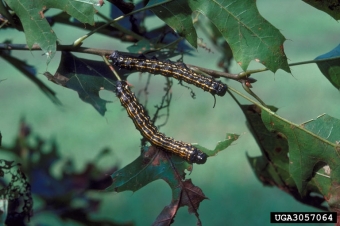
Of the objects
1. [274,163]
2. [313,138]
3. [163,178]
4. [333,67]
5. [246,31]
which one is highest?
[246,31]

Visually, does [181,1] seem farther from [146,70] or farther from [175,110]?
[175,110]

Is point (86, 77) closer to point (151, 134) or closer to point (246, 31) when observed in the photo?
point (151, 134)

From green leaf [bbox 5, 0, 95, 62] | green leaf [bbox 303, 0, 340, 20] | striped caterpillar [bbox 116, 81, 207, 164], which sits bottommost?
striped caterpillar [bbox 116, 81, 207, 164]

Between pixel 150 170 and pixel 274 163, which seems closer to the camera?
pixel 150 170

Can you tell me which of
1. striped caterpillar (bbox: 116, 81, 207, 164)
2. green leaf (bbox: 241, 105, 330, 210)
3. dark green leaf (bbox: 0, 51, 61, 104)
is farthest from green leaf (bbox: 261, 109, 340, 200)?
dark green leaf (bbox: 0, 51, 61, 104)

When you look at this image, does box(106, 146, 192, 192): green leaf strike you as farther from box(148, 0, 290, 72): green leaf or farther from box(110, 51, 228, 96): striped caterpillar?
box(148, 0, 290, 72): green leaf

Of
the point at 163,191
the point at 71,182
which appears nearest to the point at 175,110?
the point at 163,191

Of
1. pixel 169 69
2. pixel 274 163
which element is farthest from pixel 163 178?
pixel 274 163
